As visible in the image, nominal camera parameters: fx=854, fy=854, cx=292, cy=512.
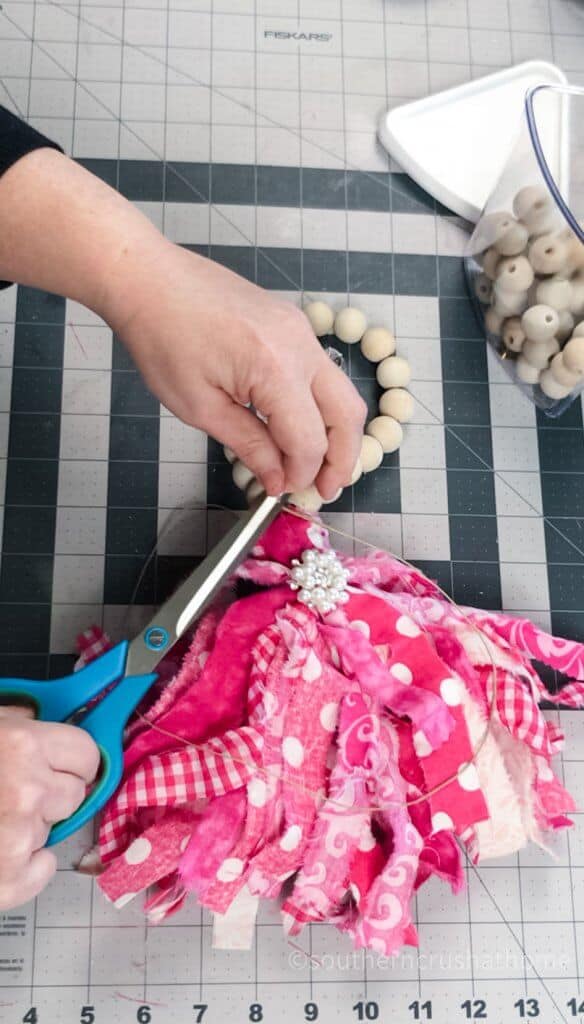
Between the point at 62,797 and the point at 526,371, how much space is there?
644 mm

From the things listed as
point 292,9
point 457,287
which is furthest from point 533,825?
point 292,9

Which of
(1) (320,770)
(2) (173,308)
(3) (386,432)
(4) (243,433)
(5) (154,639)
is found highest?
(2) (173,308)

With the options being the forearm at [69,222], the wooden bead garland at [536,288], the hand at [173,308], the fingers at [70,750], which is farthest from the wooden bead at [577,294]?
the fingers at [70,750]

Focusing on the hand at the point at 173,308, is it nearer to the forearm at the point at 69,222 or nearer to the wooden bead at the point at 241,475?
the forearm at the point at 69,222

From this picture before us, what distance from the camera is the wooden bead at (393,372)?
0.94 m

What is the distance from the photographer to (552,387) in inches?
36.8

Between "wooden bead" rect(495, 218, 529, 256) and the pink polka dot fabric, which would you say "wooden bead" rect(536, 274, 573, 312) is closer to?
"wooden bead" rect(495, 218, 529, 256)

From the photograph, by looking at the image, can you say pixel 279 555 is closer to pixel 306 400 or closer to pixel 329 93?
pixel 306 400

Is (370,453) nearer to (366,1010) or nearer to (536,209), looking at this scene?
(536,209)

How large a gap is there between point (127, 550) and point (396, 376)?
35 cm

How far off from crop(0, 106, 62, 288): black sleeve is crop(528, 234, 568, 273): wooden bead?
1.66 feet

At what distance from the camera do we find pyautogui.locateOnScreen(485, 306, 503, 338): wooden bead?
0.95 meters

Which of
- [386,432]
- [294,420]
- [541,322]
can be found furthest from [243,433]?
[541,322]

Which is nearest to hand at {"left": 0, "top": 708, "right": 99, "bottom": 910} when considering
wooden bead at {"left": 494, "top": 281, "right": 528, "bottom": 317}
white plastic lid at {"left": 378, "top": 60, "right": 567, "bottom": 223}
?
wooden bead at {"left": 494, "top": 281, "right": 528, "bottom": 317}
